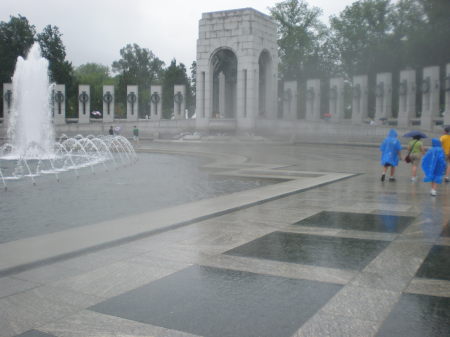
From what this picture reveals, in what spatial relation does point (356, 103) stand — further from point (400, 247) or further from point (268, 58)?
point (400, 247)

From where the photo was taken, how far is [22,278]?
5141 mm

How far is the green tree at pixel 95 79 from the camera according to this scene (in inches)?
3679

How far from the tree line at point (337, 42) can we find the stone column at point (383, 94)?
9708 millimetres

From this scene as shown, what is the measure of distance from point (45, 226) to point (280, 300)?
470 centimetres

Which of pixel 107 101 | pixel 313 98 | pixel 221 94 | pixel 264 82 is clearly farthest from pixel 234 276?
pixel 107 101

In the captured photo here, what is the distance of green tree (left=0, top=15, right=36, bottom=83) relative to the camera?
69.2 meters

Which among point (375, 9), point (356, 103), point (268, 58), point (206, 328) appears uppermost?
point (375, 9)

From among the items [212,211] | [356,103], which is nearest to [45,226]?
[212,211]

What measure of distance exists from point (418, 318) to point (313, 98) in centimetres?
4399

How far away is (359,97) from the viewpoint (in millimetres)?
43969

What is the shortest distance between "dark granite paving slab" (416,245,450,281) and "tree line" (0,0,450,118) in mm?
47260

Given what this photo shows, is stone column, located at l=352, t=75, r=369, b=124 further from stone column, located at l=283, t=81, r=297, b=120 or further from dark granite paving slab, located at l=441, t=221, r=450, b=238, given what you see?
dark granite paving slab, located at l=441, t=221, r=450, b=238

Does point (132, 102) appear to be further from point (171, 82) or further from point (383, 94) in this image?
point (171, 82)

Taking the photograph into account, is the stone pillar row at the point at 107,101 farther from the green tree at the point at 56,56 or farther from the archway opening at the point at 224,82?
the green tree at the point at 56,56
